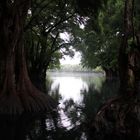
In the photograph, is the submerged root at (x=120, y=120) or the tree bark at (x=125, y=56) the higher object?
the tree bark at (x=125, y=56)

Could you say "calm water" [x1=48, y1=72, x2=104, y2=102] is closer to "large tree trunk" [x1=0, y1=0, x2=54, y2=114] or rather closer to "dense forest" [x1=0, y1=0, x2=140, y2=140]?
"dense forest" [x1=0, y1=0, x2=140, y2=140]

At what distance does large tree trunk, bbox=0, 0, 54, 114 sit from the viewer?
1836 centimetres

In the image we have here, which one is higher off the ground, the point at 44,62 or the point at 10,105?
the point at 44,62

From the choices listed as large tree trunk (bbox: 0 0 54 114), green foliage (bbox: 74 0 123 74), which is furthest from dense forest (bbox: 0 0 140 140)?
green foliage (bbox: 74 0 123 74)

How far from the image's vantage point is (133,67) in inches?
488

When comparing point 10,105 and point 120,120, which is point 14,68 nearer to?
point 10,105

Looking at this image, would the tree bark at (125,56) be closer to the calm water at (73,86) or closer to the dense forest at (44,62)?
the dense forest at (44,62)

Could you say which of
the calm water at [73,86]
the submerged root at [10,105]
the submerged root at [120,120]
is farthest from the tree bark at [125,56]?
the calm water at [73,86]

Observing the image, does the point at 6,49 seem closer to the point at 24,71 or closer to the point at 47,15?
the point at 24,71

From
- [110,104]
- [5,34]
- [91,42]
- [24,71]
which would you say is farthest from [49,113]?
[91,42]

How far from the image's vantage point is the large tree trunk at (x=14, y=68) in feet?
60.2

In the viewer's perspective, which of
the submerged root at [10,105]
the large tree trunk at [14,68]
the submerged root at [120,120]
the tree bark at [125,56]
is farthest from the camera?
the large tree trunk at [14,68]

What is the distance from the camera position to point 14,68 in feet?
65.3

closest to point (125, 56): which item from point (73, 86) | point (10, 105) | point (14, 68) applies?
point (10, 105)
